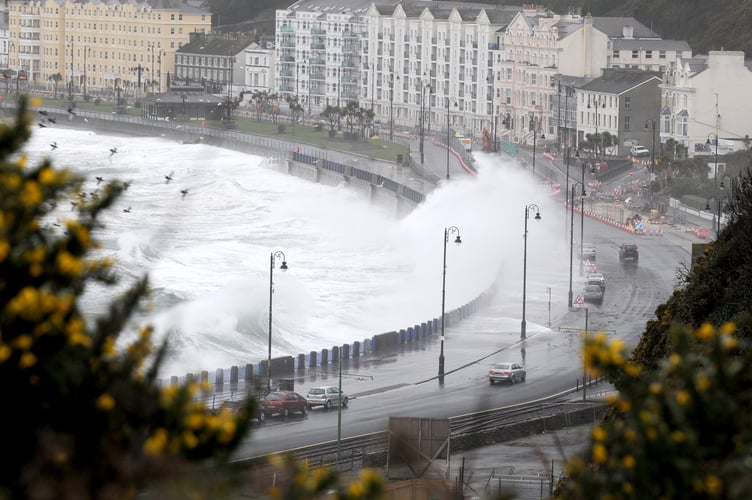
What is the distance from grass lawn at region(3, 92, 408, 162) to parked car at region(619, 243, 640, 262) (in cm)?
3667

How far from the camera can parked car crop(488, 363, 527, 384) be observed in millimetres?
40094

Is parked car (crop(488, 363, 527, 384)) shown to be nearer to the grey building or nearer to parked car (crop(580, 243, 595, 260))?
parked car (crop(580, 243, 595, 260))

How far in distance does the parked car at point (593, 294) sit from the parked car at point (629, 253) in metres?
7.40

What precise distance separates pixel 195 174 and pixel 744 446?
95.4 metres

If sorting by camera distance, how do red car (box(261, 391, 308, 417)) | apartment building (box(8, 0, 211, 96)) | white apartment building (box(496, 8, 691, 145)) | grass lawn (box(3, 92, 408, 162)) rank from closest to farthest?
1. red car (box(261, 391, 308, 417))
2. white apartment building (box(496, 8, 691, 145))
3. grass lawn (box(3, 92, 408, 162))
4. apartment building (box(8, 0, 211, 96))

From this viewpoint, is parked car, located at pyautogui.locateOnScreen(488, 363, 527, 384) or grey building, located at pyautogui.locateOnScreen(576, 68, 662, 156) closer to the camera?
parked car, located at pyautogui.locateOnScreen(488, 363, 527, 384)

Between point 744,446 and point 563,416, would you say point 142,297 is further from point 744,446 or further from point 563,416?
point 563,416

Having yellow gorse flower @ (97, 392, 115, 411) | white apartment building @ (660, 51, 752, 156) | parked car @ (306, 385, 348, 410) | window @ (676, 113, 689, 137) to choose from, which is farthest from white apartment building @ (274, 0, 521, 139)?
yellow gorse flower @ (97, 392, 115, 411)

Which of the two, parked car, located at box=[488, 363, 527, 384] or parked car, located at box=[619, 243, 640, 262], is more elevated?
parked car, located at box=[619, 243, 640, 262]

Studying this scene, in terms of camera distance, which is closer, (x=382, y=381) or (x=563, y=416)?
(x=563, y=416)

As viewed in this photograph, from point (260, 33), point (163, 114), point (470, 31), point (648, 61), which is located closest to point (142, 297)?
point (648, 61)

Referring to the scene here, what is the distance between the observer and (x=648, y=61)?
330ft

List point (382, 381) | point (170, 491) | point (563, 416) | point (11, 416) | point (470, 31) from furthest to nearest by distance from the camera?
point (470, 31), point (382, 381), point (563, 416), point (11, 416), point (170, 491)

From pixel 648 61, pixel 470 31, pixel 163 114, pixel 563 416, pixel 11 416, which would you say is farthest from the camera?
pixel 163 114
